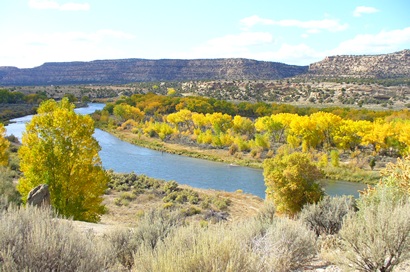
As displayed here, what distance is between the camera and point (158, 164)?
48312 millimetres

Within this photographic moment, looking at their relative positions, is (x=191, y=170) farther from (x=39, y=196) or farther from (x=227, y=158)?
(x=39, y=196)

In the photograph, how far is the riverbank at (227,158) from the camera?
42.6m

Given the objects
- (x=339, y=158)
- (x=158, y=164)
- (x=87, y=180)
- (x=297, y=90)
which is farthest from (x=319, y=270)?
(x=297, y=90)

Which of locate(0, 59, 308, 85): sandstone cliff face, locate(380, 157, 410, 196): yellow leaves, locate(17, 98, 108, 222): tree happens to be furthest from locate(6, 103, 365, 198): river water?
locate(0, 59, 308, 85): sandstone cliff face

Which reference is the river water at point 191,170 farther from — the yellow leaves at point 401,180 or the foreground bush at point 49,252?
the foreground bush at point 49,252

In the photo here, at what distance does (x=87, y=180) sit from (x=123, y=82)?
549ft

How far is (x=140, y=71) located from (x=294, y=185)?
17008cm

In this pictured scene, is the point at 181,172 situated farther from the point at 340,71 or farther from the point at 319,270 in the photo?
the point at 340,71

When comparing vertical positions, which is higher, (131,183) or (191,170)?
(131,183)

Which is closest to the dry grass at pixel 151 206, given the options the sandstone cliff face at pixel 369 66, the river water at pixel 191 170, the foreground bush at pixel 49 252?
the river water at pixel 191 170

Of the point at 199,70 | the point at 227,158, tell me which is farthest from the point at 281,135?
the point at 199,70

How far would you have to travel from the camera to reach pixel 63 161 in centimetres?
1714

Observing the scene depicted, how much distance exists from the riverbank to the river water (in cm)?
131

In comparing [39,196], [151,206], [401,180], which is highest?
[401,180]
